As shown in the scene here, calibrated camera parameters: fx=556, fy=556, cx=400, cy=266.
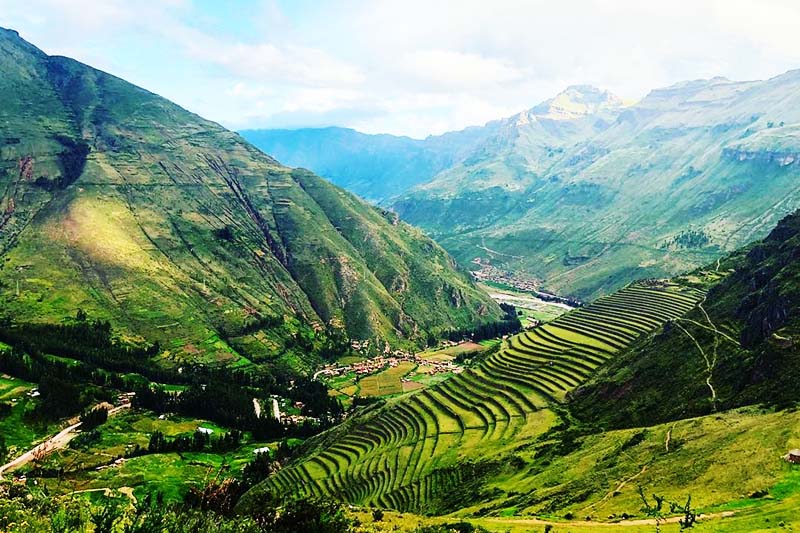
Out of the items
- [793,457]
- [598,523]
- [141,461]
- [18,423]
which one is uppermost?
[793,457]

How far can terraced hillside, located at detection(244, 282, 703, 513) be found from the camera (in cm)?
10481

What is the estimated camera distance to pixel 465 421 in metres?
124

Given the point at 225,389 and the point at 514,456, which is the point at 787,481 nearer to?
the point at 514,456

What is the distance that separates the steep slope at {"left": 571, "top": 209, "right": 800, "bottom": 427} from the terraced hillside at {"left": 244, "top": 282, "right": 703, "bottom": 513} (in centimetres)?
1353

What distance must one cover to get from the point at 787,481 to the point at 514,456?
158 ft

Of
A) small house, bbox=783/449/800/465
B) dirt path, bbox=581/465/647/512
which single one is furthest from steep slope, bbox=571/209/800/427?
dirt path, bbox=581/465/647/512

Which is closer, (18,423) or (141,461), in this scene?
(141,461)

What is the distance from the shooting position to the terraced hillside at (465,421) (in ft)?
344

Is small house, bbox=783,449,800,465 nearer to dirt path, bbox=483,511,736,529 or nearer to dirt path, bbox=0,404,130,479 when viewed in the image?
dirt path, bbox=483,511,736,529

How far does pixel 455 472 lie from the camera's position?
10181 cm

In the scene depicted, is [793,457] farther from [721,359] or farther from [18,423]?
[18,423]

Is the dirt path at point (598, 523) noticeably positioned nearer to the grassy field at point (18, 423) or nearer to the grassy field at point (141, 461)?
the grassy field at point (141, 461)

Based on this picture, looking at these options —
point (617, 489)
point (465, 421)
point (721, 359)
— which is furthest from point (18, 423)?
point (721, 359)

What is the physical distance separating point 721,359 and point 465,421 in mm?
52332
